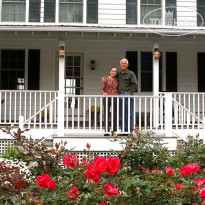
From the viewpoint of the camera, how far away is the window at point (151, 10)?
11.1 meters

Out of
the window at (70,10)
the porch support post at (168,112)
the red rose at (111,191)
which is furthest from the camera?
the window at (70,10)

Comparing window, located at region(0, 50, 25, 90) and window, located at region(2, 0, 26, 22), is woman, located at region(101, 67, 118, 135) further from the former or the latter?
window, located at region(2, 0, 26, 22)

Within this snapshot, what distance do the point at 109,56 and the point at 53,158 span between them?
27.3ft

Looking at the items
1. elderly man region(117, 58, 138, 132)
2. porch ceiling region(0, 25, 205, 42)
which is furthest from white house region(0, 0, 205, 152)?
elderly man region(117, 58, 138, 132)

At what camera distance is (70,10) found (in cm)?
1102

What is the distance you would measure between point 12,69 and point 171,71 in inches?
204

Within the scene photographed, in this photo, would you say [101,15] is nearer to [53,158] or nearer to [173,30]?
[173,30]

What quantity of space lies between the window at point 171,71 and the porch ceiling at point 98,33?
154 centimetres

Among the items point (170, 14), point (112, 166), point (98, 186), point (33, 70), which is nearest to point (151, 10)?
point (170, 14)

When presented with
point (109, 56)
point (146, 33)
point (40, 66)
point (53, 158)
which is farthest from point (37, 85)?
point (53, 158)

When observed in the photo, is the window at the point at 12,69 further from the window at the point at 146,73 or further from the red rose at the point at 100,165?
the red rose at the point at 100,165

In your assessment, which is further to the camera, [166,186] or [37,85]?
[37,85]

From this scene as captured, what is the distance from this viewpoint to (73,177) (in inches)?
116

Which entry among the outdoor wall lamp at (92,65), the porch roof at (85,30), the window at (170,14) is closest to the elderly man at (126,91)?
the porch roof at (85,30)
